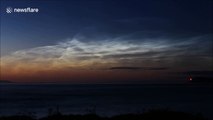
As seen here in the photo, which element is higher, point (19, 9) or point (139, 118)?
point (19, 9)

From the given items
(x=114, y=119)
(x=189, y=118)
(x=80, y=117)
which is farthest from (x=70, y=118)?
(x=189, y=118)

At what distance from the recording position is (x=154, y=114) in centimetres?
1841

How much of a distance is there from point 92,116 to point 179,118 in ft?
14.8

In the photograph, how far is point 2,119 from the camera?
17.2 m

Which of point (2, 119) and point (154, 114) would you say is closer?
point (2, 119)

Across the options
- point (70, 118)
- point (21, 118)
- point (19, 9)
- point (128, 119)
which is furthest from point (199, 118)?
point (19, 9)

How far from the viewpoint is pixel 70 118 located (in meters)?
17.6

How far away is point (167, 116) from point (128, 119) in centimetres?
218

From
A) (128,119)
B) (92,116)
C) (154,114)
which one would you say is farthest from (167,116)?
(92,116)

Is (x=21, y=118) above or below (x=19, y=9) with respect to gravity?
below

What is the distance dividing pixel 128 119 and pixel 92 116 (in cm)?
197

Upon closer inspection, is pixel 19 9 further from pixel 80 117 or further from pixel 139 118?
pixel 139 118

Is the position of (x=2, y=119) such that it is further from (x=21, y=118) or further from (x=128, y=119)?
(x=128, y=119)

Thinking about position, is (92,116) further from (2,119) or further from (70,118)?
(2,119)
